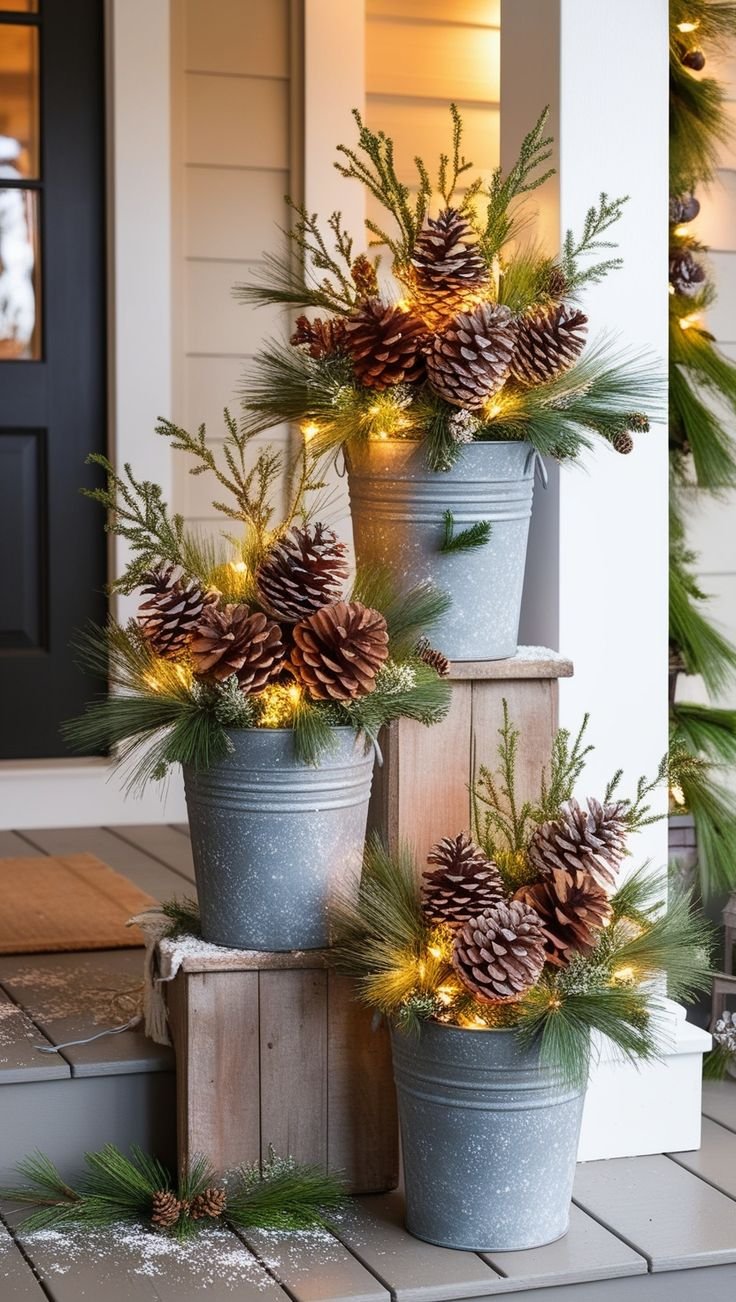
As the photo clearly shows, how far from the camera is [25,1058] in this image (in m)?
2.15

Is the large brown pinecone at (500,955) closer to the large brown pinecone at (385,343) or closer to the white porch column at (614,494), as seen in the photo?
the white porch column at (614,494)

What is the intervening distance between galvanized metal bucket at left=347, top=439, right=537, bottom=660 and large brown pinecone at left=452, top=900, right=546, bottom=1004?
40cm

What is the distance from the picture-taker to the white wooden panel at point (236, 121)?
3.63 metres

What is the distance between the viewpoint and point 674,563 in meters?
2.89

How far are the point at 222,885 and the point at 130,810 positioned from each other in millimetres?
1678

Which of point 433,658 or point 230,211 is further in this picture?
point 230,211

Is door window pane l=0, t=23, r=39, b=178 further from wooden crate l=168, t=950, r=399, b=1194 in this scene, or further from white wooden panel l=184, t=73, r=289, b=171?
wooden crate l=168, t=950, r=399, b=1194

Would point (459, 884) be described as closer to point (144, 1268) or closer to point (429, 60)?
point (144, 1268)

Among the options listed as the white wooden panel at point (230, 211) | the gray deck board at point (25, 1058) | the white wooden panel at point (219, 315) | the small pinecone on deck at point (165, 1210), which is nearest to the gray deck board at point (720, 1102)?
the small pinecone on deck at point (165, 1210)

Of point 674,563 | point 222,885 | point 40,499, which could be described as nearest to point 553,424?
point 222,885

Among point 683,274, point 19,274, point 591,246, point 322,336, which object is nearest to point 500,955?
point 322,336

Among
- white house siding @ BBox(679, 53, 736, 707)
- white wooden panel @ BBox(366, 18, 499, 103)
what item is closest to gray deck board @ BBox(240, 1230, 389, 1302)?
white house siding @ BBox(679, 53, 736, 707)

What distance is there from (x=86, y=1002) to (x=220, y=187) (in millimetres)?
1976

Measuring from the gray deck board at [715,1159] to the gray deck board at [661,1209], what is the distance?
0.06 ft
